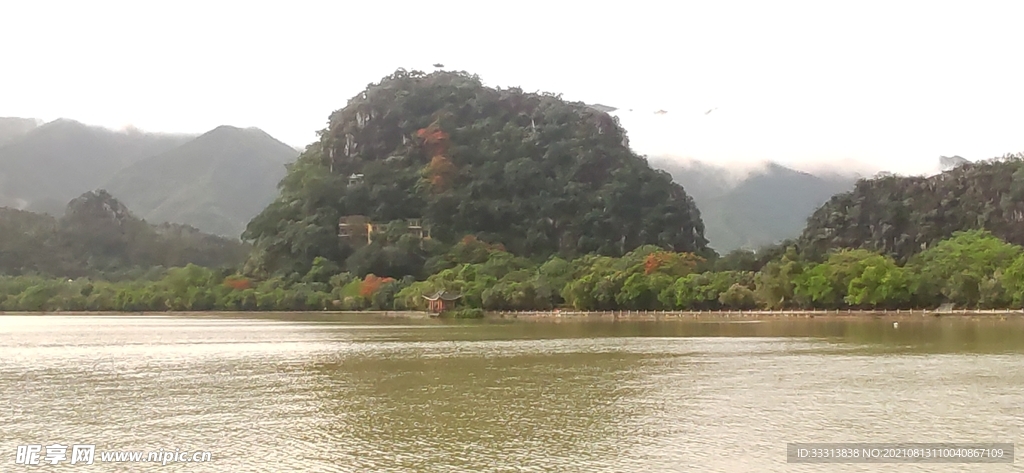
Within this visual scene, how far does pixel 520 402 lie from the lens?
19531 mm

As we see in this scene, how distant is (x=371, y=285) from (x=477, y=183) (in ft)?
83.0

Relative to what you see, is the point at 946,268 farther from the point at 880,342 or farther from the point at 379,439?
the point at 379,439

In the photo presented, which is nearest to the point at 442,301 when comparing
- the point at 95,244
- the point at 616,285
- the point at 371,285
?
the point at 371,285

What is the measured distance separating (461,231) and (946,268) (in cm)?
5546

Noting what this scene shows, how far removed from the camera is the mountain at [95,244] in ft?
387

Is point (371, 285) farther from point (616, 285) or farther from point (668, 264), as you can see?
point (668, 264)

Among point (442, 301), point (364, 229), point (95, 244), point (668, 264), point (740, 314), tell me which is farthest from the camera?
point (95, 244)

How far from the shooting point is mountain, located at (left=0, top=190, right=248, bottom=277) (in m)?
118

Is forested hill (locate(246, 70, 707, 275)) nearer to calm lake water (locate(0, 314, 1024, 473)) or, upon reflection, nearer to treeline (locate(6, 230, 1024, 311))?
treeline (locate(6, 230, 1024, 311))

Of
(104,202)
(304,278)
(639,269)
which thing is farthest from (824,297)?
(104,202)

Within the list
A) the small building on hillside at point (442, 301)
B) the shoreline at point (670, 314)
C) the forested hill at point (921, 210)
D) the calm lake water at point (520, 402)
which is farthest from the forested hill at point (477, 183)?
the calm lake water at point (520, 402)

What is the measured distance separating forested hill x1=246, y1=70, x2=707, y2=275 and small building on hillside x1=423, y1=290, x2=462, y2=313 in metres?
20.7

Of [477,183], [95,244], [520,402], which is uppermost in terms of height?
[477,183]

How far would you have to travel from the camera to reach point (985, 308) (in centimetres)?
4903
